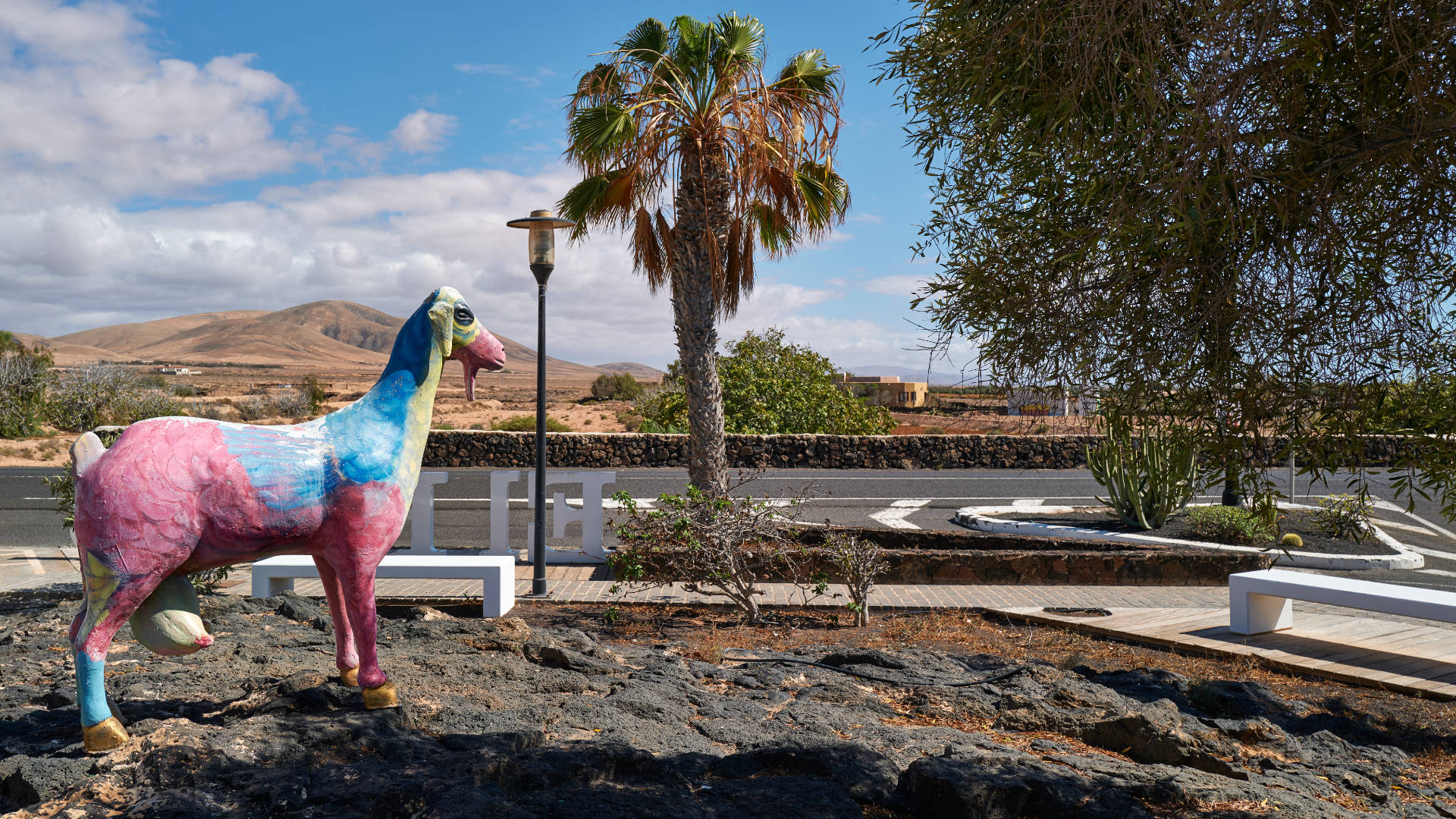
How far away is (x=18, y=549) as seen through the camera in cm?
1138

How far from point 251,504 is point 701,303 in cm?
697

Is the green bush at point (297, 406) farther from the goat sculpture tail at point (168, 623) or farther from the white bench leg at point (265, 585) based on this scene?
the goat sculpture tail at point (168, 623)

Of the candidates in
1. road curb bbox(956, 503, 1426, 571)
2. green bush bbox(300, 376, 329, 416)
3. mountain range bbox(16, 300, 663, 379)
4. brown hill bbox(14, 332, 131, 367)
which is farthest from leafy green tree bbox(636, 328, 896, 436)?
mountain range bbox(16, 300, 663, 379)

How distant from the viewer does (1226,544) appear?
1119 cm

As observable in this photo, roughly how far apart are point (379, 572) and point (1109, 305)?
19.4 ft

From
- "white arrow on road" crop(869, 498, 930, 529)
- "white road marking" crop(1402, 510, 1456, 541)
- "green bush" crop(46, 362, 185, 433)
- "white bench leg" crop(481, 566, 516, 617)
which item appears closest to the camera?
"white bench leg" crop(481, 566, 516, 617)

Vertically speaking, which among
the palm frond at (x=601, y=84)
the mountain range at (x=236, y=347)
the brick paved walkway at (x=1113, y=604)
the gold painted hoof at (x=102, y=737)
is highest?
the mountain range at (x=236, y=347)

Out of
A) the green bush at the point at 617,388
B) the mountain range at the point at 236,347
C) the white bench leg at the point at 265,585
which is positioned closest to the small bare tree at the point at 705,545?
the white bench leg at the point at 265,585

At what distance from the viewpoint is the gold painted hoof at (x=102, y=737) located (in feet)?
12.8

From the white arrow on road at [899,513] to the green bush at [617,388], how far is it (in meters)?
38.7

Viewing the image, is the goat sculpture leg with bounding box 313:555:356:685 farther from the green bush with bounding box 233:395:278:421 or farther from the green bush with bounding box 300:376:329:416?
the green bush with bounding box 300:376:329:416

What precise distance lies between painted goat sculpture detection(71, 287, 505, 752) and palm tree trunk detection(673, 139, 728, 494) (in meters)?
5.71

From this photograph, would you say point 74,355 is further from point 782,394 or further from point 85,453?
point 85,453

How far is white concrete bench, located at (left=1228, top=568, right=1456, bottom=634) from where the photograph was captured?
6168 millimetres
